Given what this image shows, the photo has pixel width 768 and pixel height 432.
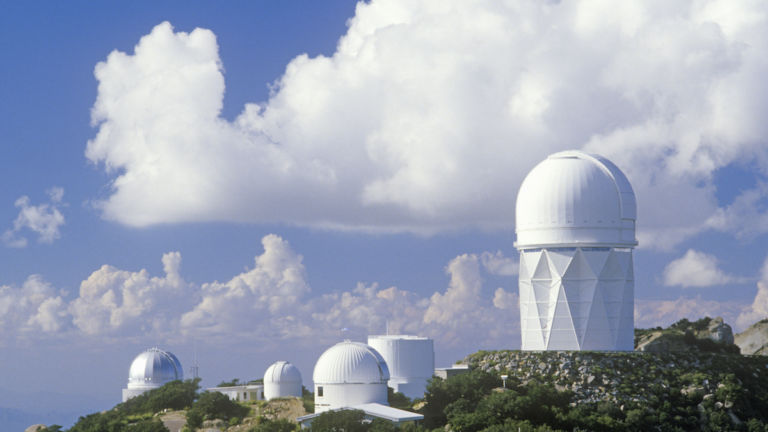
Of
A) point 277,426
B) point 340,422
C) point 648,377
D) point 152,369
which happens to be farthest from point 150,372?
point 648,377

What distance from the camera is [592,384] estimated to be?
62312 millimetres

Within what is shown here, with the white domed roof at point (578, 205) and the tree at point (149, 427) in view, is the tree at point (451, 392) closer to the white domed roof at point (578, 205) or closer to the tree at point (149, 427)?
the white domed roof at point (578, 205)

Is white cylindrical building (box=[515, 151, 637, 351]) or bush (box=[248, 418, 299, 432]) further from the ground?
white cylindrical building (box=[515, 151, 637, 351])

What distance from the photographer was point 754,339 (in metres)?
84.9

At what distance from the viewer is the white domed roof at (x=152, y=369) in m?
83.6

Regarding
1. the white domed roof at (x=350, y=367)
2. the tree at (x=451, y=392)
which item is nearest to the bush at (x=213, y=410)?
the white domed roof at (x=350, y=367)

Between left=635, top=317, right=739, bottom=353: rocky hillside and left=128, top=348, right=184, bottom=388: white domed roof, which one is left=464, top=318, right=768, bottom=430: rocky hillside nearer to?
left=635, top=317, right=739, bottom=353: rocky hillside

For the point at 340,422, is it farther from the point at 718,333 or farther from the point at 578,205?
the point at 718,333

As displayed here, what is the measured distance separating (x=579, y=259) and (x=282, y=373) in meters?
23.7

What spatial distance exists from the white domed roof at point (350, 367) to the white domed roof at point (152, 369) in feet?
91.6

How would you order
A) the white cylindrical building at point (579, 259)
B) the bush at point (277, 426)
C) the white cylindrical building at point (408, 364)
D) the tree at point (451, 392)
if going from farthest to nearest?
the white cylindrical building at point (408, 364) < the white cylindrical building at point (579, 259) < the tree at point (451, 392) < the bush at point (277, 426)

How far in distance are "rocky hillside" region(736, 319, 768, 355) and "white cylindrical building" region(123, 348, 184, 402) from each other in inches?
2057

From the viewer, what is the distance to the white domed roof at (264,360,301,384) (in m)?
68.9

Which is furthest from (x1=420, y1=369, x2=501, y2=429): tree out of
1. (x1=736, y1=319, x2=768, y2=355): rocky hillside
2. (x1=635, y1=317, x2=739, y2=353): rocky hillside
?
(x1=736, y1=319, x2=768, y2=355): rocky hillside
